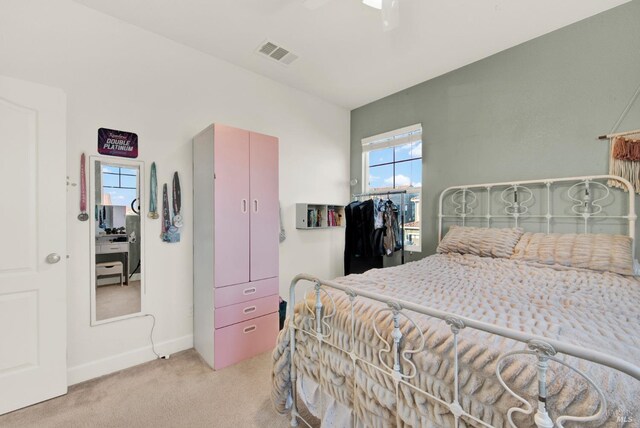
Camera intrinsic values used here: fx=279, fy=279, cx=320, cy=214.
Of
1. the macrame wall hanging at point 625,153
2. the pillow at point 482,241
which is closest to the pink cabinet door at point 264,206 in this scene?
the pillow at point 482,241

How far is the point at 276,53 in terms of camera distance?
2.56 m

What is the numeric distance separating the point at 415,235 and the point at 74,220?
313 centimetres

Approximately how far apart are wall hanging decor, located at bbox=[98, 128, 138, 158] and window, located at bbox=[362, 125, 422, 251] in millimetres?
2598

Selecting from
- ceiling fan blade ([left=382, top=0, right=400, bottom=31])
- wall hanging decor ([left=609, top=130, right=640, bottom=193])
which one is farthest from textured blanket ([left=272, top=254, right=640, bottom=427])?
ceiling fan blade ([left=382, top=0, right=400, bottom=31])

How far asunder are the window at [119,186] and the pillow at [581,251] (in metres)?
3.01

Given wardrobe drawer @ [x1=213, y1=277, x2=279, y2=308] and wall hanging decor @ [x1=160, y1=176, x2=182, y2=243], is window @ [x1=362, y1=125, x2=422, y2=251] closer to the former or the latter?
wardrobe drawer @ [x1=213, y1=277, x2=279, y2=308]

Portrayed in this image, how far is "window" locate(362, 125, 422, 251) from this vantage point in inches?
127

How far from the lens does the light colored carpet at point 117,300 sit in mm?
2081

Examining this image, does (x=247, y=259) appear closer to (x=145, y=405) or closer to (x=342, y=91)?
(x=145, y=405)

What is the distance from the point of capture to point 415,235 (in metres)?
3.26

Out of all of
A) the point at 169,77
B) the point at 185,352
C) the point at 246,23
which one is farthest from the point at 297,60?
the point at 185,352

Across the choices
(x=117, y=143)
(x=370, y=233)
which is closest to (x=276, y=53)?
(x=117, y=143)

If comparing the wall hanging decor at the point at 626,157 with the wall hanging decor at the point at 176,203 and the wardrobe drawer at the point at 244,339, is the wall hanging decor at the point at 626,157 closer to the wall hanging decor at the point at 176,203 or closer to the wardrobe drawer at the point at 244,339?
the wardrobe drawer at the point at 244,339

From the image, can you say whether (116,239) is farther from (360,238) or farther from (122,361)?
(360,238)
